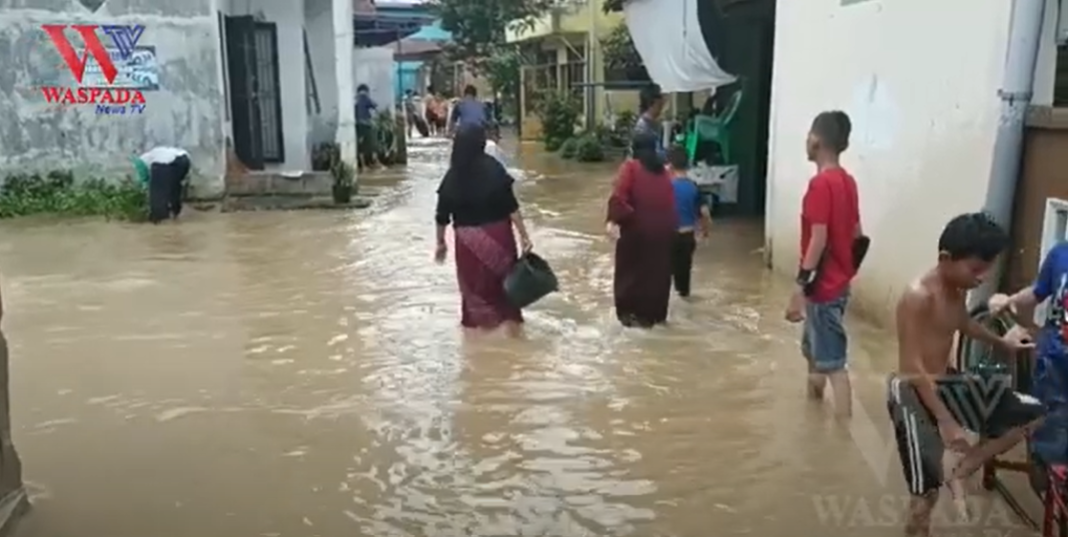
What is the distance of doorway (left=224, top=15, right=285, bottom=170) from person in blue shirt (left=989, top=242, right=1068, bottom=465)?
13511mm

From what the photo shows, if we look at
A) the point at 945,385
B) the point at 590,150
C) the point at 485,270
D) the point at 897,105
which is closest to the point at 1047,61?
the point at 897,105

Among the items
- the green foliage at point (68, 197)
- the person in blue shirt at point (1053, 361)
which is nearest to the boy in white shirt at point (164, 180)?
the green foliage at point (68, 197)

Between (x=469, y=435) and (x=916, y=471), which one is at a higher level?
(x=916, y=471)

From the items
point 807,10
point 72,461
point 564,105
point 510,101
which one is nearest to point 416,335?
point 72,461

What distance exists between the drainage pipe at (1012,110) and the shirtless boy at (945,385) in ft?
5.87

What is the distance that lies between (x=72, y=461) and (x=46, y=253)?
20.8 feet

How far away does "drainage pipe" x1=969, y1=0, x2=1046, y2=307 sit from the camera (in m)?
5.36

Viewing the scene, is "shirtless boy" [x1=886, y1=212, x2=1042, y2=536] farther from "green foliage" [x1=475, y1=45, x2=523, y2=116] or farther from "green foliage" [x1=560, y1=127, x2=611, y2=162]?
"green foliage" [x1=475, y1=45, x2=523, y2=116]

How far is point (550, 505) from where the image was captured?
4.53 metres

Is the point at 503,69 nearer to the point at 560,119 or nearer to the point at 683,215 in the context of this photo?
the point at 560,119

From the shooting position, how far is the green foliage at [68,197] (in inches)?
525

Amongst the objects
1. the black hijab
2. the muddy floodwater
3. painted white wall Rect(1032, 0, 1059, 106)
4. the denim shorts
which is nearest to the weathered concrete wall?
the muddy floodwater

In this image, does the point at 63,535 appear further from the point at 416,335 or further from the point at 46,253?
the point at 46,253

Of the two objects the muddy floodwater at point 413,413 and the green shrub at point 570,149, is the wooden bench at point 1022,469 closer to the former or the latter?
the muddy floodwater at point 413,413
